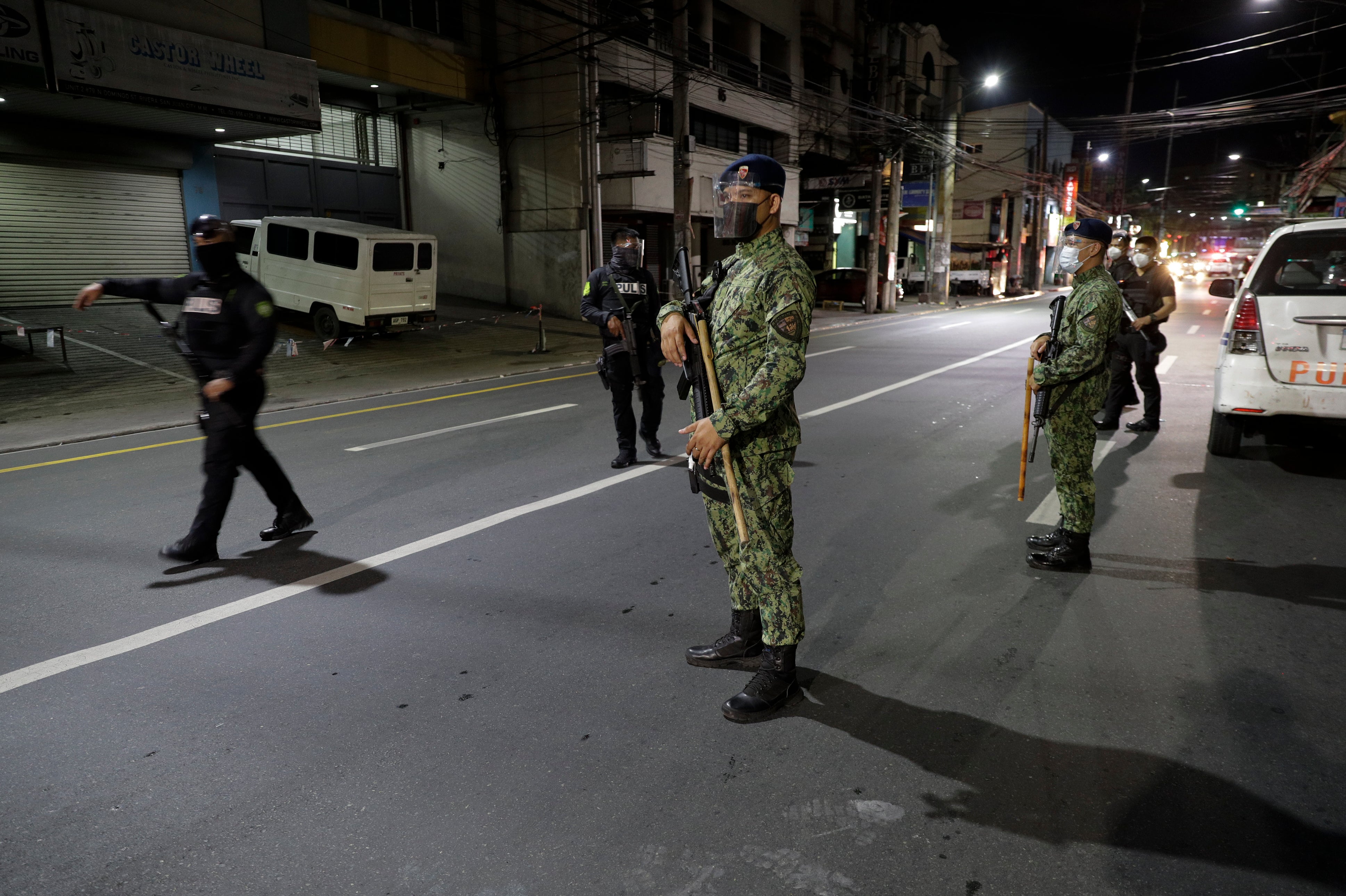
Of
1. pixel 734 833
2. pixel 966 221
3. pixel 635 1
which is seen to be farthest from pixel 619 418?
pixel 966 221

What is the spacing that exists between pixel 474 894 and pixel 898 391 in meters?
9.82

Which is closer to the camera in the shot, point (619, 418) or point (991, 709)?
point (991, 709)

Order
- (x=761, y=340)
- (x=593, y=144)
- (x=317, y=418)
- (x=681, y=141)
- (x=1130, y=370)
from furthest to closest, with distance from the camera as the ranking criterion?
(x=593, y=144) < (x=681, y=141) < (x=317, y=418) < (x=1130, y=370) < (x=761, y=340)

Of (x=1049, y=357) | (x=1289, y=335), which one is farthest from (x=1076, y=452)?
(x=1289, y=335)

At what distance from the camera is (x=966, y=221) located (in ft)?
181

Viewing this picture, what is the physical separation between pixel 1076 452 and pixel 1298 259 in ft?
12.4

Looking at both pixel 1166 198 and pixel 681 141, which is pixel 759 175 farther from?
pixel 1166 198

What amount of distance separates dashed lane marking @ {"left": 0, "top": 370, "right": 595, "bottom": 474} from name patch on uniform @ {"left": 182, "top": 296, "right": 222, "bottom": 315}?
386cm

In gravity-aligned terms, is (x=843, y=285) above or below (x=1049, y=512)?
above

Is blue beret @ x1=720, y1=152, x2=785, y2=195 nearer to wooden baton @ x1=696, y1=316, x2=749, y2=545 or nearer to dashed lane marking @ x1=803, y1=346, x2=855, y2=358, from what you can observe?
wooden baton @ x1=696, y1=316, x2=749, y2=545

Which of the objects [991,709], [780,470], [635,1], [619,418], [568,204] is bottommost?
[991,709]

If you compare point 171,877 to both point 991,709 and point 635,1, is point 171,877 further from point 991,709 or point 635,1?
point 635,1

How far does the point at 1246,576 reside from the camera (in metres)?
4.50

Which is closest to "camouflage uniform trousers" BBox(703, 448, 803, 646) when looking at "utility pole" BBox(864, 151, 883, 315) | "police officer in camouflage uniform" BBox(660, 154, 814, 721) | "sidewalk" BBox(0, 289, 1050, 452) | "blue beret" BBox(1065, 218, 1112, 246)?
"police officer in camouflage uniform" BBox(660, 154, 814, 721)
